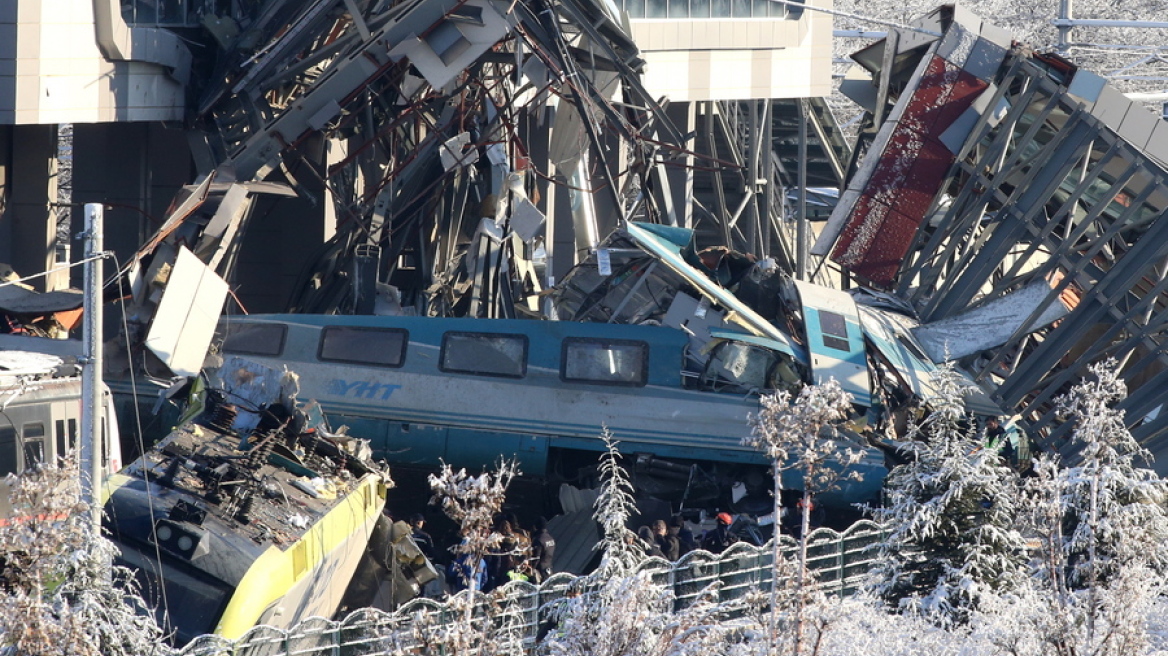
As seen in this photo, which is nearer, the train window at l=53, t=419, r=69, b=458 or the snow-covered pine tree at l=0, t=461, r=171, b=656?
the snow-covered pine tree at l=0, t=461, r=171, b=656

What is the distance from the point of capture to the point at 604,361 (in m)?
19.8

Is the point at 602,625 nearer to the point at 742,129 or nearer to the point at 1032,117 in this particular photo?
the point at 1032,117

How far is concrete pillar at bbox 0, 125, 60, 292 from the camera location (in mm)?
26234

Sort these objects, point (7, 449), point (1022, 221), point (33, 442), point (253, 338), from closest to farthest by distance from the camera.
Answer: point (7, 449) < point (33, 442) < point (253, 338) < point (1022, 221)

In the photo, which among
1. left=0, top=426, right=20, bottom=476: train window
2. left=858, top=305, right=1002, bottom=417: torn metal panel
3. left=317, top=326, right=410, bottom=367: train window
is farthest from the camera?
left=317, top=326, right=410, bottom=367: train window

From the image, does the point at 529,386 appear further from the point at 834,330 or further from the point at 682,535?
the point at 834,330

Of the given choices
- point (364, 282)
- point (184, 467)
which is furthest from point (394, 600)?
point (364, 282)

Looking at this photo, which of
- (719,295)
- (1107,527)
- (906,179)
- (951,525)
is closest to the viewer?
(1107,527)

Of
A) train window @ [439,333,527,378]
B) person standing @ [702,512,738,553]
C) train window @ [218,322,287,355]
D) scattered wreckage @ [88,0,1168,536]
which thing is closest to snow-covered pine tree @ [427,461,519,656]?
person standing @ [702,512,738,553]

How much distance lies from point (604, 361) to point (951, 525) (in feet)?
23.8

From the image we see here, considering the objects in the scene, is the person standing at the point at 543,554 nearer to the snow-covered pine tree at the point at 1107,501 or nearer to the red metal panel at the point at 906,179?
the snow-covered pine tree at the point at 1107,501

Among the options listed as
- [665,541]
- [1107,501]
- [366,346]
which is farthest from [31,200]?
[1107,501]

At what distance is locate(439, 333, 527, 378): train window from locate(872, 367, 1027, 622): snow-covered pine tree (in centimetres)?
731

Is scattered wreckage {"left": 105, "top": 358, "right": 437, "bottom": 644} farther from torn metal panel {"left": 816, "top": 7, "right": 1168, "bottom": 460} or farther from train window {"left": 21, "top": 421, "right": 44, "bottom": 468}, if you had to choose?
torn metal panel {"left": 816, "top": 7, "right": 1168, "bottom": 460}
